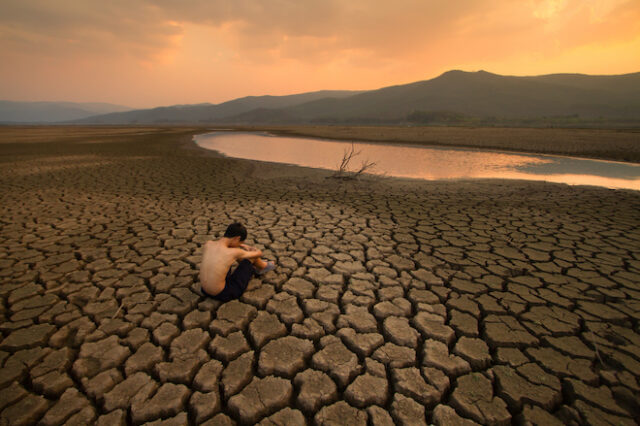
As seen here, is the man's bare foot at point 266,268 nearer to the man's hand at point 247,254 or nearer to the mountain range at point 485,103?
the man's hand at point 247,254

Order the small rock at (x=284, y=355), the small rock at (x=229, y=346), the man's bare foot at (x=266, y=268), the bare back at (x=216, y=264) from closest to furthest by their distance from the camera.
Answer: the small rock at (x=284, y=355) < the small rock at (x=229, y=346) < the bare back at (x=216, y=264) < the man's bare foot at (x=266, y=268)

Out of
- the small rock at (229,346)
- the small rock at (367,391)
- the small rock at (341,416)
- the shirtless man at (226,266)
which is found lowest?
the small rock at (229,346)

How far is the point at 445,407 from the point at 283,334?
Result: 1.11 m

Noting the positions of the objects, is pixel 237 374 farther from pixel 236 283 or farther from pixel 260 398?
pixel 236 283

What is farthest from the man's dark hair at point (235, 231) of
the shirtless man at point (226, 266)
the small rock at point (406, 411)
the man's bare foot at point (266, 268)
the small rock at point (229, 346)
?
the small rock at point (406, 411)

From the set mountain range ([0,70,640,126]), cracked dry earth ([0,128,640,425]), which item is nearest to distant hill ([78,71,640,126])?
mountain range ([0,70,640,126])

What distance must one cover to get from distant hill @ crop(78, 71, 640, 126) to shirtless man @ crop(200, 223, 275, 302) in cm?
5849

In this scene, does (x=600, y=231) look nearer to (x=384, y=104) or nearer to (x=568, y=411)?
(x=568, y=411)

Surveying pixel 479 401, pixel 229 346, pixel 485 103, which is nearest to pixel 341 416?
pixel 479 401

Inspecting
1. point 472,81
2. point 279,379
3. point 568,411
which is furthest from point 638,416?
point 472,81

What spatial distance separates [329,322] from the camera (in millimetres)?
2174

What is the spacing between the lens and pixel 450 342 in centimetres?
198

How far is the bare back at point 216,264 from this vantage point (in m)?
2.29

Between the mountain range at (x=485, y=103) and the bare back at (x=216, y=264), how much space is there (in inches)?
2308
